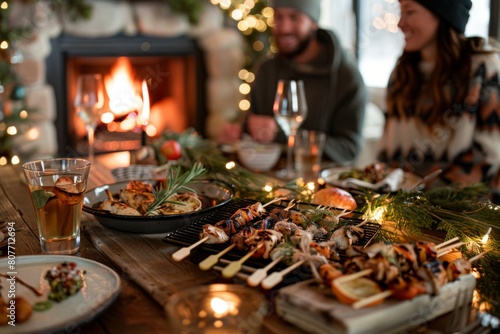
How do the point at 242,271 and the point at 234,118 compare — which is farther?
the point at 234,118

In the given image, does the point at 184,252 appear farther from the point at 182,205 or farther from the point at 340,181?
the point at 340,181

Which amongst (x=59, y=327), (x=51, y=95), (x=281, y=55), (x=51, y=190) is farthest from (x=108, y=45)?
(x=59, y=327)

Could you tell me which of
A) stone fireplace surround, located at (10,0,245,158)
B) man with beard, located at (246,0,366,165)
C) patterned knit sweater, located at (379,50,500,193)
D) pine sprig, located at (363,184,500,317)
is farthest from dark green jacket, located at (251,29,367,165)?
pine sprig, located at (363,184,500,317)

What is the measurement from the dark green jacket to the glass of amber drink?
1730 millimetres

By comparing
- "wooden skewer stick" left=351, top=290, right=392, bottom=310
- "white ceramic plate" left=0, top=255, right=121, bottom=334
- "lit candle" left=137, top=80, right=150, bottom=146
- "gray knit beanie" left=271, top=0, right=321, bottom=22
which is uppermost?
"gray knit beanie" left=271, top=0, right=321, bottom=22

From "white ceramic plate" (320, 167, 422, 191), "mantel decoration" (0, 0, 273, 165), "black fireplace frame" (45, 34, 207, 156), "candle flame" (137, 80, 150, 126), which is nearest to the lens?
"white ceramic plate" (320, 167, 422, 191)

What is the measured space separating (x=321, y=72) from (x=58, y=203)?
2031 millimetres

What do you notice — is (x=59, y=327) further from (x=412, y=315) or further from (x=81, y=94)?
(x=81, y=94)

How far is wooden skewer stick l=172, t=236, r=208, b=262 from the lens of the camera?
2.74ft

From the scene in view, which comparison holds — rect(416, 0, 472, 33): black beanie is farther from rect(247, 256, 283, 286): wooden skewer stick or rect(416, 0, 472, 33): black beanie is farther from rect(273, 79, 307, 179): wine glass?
rect(247, 256, 283, 286): wooden skewer stick

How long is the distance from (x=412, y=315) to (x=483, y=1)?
2613 millimetres

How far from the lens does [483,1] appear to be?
2.93 meters

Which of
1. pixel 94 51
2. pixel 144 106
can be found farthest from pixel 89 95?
pixel 94 51

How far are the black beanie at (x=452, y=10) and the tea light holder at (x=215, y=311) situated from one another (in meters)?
1.12
